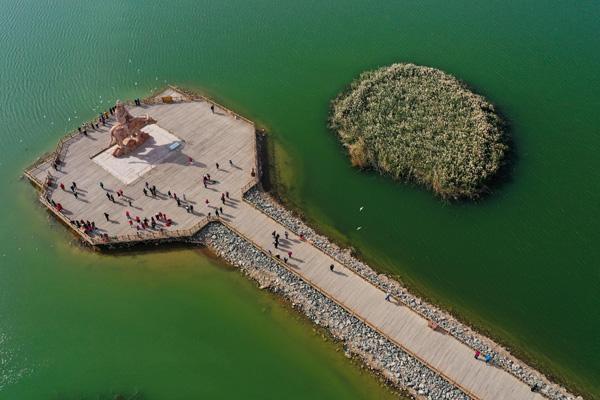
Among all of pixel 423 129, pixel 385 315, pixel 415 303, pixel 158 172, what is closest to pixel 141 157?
pixel 158 172

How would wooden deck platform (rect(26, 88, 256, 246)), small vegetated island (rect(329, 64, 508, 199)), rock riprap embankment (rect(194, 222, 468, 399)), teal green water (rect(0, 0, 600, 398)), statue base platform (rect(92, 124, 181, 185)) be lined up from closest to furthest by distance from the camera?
1. rock riprap embankment (rect(194, 222, 468, 399))
2. teal green water (rect(0, 0, 600, 398))
3. wooden deck platform (rect(26, 88, 256, 246))
4. small vegetated island (rect(329, 64, 508, 199))
5. statue base platform (rect(92, 124, 181, 185))

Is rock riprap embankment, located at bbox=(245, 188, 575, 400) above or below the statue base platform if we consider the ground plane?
below

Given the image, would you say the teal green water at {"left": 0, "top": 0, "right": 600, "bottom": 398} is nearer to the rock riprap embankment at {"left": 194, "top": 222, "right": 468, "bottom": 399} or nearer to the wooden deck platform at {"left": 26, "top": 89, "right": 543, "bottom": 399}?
the rock riprap embankment at {"left": 194, "top": 222, "right": 468, "bottom": 399}

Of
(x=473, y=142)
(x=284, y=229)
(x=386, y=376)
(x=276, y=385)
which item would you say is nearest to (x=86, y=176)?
(x=284, y=229)

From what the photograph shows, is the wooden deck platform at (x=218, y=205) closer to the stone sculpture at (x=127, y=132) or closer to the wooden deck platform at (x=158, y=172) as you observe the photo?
the wooden deck platform at (x=158, y=172)

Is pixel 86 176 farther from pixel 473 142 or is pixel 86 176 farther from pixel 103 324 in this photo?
pixel 473 142

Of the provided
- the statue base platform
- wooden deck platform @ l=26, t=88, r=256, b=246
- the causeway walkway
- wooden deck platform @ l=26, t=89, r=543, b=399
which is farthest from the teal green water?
the statue base platform

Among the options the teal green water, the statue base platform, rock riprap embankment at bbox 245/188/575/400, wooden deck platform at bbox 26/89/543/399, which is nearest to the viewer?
rock riprap embankment at bbox 245/188/575/400
